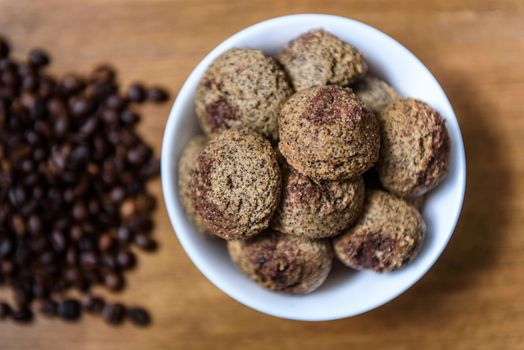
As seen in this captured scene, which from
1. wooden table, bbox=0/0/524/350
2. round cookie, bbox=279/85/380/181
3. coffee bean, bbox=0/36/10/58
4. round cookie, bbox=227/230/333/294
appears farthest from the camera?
coffee bean, bbox=0/36/10/58

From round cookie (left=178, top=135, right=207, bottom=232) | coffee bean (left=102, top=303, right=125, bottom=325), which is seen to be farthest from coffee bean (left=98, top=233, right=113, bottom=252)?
round cookie (left=178, top=135, right=207, bottom=232)

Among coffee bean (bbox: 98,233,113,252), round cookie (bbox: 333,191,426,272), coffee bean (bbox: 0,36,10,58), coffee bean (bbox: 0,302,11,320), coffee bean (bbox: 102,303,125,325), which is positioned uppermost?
coffee bean (bbox: 0,36,10,58)

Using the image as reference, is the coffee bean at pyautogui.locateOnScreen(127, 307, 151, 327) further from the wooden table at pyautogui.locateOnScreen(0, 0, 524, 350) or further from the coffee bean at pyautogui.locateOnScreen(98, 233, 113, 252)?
the coffee bean at pyautogui.locateOnScreen(98, 233, 113, 252)

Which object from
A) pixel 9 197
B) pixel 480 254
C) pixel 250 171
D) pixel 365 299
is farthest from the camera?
pixel 9 197

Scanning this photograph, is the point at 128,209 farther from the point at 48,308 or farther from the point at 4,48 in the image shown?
the point at 4,48

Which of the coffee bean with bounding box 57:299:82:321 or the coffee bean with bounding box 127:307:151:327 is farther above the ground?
the coffee bean with bounding box 127:307:151:327

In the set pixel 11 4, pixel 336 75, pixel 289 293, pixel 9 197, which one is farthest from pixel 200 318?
pixel 11 4

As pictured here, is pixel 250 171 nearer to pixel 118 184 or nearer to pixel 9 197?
pixel 118 184

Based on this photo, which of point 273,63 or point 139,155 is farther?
point 139,155
